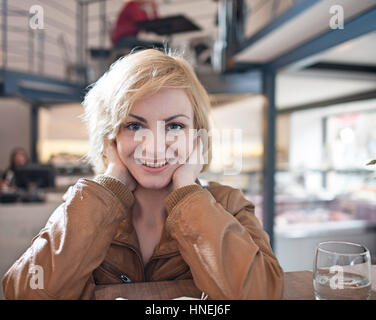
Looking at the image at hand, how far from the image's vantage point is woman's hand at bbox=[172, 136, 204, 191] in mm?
783

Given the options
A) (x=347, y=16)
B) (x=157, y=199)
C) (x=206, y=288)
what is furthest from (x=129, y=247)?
(x=347, y=16)

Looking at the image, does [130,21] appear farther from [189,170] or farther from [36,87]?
[189,170]

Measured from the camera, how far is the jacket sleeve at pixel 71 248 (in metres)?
0.64

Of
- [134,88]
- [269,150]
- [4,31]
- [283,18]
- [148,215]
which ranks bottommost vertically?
[148,215]

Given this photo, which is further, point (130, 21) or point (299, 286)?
point (130, 21)

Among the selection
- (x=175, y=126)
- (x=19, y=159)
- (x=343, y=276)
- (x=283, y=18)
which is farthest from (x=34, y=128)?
(x=343, y=276)

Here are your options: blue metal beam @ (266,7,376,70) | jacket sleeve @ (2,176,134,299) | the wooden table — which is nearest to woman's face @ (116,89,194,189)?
jacket sleeve @ (2,176,134,299)

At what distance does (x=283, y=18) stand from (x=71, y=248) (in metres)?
1.25

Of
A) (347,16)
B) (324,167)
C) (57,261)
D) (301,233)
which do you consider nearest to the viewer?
(57,261)

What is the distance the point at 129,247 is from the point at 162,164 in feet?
0.76

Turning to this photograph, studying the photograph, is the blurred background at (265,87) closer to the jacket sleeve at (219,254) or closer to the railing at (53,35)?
the railing at (53,35)

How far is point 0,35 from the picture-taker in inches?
92.7

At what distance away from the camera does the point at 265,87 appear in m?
2.21
